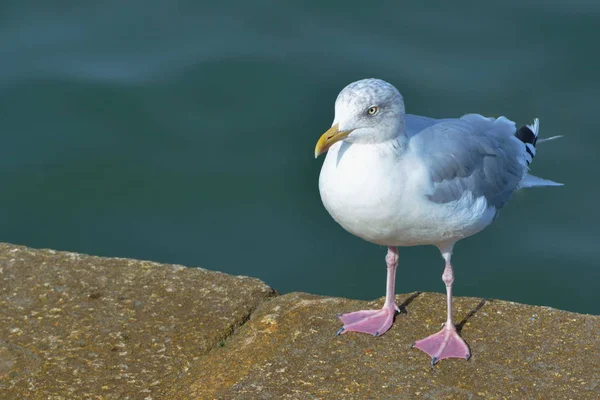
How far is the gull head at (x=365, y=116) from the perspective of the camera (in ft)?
14.7

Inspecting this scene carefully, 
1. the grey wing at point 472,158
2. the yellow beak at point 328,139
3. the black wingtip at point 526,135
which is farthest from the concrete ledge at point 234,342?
the black wingtip at point 526,135

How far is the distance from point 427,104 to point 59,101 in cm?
327

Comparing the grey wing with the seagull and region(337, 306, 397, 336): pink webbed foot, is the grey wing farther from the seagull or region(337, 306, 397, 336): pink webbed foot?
region(337, 306, 397, 336): pink webbed foot

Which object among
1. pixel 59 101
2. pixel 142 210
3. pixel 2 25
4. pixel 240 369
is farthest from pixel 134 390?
pixel 2 25

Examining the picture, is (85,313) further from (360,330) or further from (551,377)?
(551,377)

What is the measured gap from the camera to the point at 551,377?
453 centimetres

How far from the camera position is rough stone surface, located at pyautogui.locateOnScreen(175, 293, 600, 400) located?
4430 mm

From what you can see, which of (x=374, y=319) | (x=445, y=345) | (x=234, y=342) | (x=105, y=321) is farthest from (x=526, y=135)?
(x=105, y=321)

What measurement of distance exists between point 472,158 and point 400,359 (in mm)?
1136

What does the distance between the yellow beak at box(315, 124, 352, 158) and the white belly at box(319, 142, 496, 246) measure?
0.14 m

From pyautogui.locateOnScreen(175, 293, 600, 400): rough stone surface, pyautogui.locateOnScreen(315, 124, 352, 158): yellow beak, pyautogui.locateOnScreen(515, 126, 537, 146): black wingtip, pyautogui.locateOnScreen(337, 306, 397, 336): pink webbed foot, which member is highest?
pyautogui.locateOnScreen(315, 124, 352, 158): yellow beak

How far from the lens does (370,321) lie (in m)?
4.94

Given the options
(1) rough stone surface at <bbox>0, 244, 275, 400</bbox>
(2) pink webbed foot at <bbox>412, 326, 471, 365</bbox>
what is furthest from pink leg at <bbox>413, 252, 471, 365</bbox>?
(1) rough stone surface at <bbox>0, 244, 275, 400</bbox>

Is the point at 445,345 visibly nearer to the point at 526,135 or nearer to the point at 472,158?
the point at 472,158
